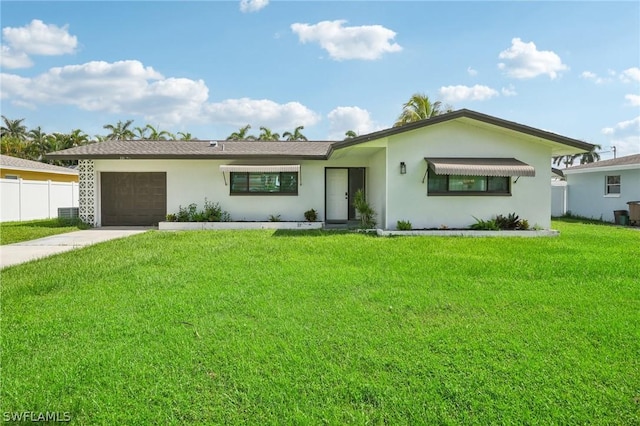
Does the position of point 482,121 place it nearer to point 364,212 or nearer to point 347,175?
point 364,212

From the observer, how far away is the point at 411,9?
46.0 ft

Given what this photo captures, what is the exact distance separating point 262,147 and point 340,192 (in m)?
A: 4.82

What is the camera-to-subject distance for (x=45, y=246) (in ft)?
39.3

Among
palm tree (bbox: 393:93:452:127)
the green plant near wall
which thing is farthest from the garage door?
palm tree (bbox: 393:93:452:127)

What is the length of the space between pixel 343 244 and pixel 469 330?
668 centimetres

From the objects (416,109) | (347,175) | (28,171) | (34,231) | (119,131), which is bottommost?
(34,231)

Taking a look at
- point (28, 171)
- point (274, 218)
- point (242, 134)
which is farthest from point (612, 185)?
point (28, 171)

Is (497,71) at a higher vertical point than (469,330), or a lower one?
higher

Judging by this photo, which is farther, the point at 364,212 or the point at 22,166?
the point at 22,166

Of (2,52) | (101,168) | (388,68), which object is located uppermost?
(388,68)

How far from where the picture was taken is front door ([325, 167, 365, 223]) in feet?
61.2

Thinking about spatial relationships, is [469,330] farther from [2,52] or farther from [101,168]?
[101,168]

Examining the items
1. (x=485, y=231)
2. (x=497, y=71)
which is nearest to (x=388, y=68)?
(x=497, y=71)

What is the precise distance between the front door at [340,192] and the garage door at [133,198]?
7944 mm
